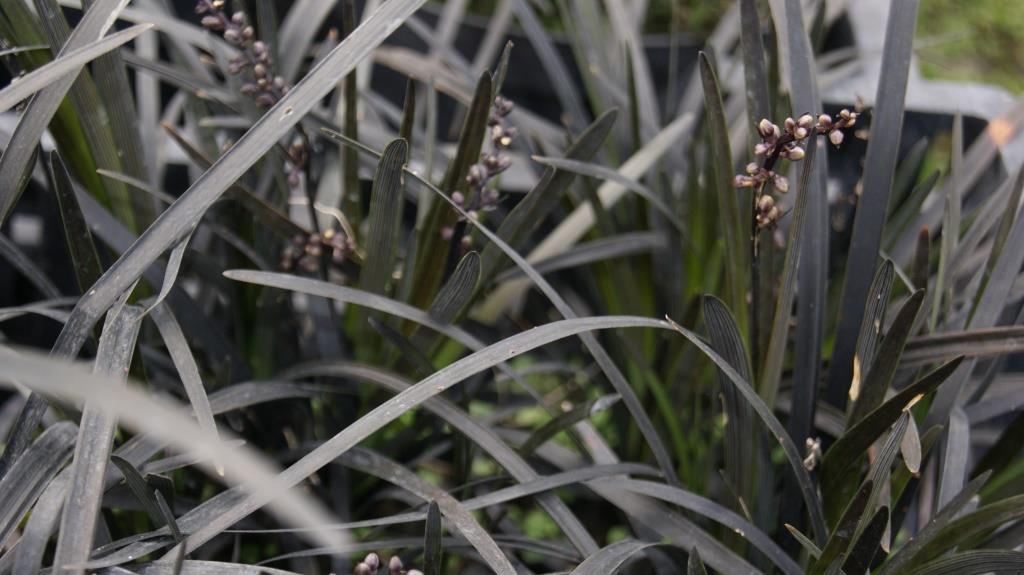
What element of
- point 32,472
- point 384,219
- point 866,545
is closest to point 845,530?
point 866,545

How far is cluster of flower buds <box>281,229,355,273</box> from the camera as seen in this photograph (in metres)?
0.95

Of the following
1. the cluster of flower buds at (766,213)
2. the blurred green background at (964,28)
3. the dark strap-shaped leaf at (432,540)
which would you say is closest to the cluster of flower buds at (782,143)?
the cluster of flower buds at (766,213)

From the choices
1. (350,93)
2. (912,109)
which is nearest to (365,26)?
(350,93)

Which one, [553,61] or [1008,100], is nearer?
[553,61]

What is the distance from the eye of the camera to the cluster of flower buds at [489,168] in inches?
35.0

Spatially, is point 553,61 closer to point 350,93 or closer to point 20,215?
point 350,93

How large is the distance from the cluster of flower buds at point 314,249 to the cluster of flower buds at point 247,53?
0.46 ft

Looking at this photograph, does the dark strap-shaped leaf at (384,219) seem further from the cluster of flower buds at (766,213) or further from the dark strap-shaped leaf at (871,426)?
the dark strap-shaped leaf at (871,426)

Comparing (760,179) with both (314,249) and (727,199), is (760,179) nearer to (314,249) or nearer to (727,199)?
(727,199)

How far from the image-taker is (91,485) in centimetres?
62

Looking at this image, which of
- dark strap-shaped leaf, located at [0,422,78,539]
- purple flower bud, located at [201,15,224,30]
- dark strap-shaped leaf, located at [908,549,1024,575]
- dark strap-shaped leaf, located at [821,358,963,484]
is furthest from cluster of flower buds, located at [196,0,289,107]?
dark strap-shaped leaf, located at [908,549,1024,575]

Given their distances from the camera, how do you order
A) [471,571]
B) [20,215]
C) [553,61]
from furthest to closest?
[20,215], [553,61], [471,571]

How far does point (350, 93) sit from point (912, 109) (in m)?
0.95

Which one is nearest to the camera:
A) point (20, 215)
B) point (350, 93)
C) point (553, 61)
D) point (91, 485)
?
point (91, 485)
